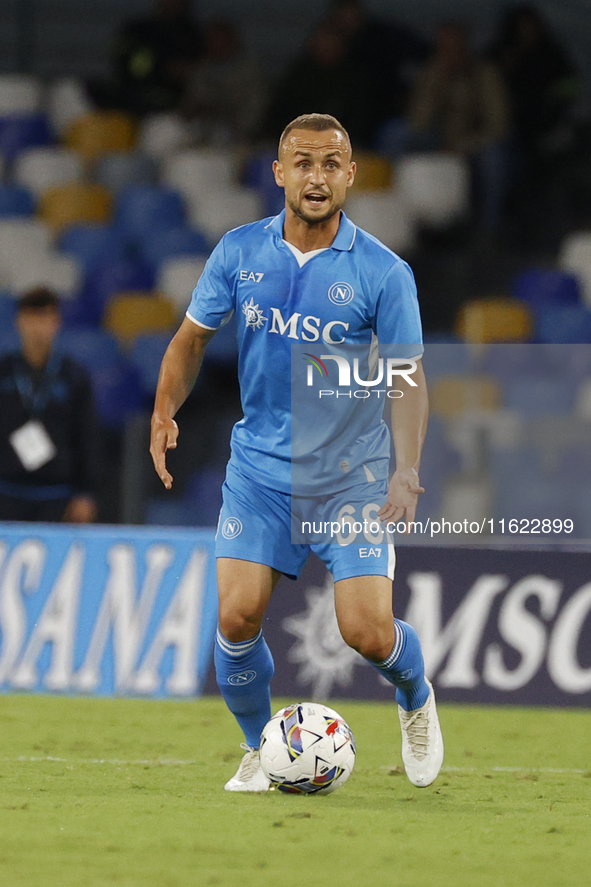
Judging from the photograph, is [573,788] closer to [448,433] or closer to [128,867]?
[128,867]

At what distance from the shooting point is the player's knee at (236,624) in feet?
16.5

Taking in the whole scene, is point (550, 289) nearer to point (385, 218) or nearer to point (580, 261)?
point (580, 261)

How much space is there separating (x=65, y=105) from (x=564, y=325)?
20.3 feet

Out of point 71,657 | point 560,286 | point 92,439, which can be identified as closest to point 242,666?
point 71,657

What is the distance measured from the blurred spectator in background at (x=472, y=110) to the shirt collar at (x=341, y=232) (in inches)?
269

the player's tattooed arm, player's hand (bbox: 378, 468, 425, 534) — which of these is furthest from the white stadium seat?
player's hand (bbox: 378, 468, 425, 534)

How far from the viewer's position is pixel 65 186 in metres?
13.8

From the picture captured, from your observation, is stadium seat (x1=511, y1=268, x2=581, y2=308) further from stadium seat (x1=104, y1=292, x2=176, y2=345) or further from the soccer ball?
the soccer ball

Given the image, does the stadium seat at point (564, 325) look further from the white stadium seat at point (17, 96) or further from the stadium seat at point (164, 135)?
the white stadium seat at point (17, 96)

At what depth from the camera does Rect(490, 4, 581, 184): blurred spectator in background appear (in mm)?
12008

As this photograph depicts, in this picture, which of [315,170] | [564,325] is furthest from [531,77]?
[315,170]

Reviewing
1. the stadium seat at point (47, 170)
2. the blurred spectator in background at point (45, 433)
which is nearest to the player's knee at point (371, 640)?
the blurred spectator in background at point (45, 433)

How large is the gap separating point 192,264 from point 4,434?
13.1ft

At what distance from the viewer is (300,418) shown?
5.18 metres
